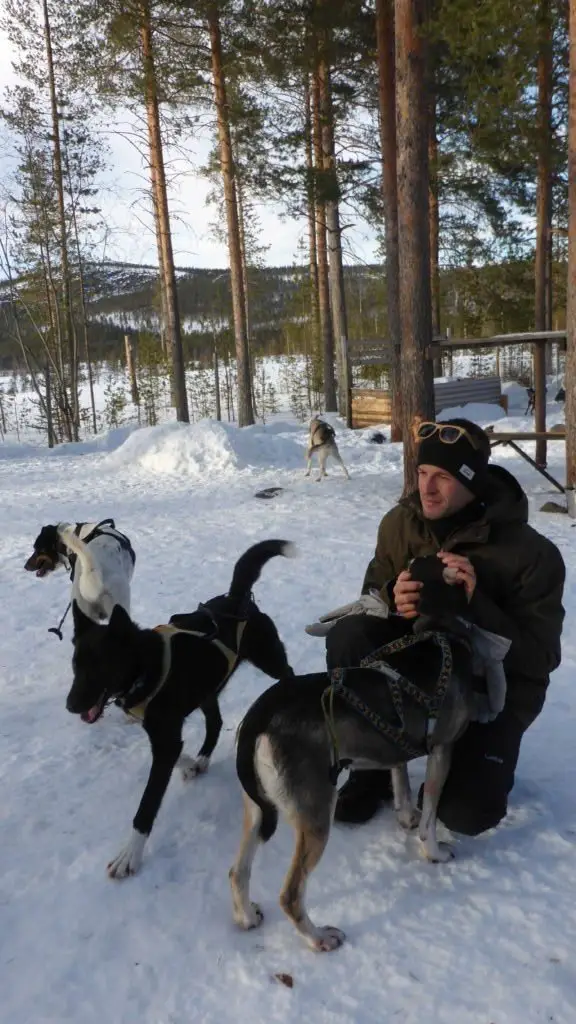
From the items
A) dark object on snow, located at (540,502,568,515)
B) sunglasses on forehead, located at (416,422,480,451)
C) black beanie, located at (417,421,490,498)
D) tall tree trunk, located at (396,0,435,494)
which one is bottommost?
dark object on snow, located at (540,502,568,515)

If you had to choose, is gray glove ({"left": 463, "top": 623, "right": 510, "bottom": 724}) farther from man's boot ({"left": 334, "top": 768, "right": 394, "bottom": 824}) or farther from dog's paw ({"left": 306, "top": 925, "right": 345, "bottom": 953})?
dog's paw ({"left": 306, "top": 925, "right": 345, "bottom": 953})

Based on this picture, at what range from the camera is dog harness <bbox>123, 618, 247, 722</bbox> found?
2646 mm

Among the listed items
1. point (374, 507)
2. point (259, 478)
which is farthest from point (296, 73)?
point (374, 507)

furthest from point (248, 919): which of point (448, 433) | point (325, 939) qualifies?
point (448, 433)

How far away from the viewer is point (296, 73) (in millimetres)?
13633

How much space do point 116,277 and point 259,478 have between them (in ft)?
65.4

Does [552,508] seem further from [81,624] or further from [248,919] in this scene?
[248,919]

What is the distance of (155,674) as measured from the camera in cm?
265

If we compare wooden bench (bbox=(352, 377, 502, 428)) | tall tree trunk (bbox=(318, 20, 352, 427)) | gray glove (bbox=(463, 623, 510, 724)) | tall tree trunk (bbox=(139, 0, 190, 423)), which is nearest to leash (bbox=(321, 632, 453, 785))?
gray glove (bbox=(463, 623, 510, 724))

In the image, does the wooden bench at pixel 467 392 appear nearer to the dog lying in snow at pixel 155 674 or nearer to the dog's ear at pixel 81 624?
the dog lying in snow at pixel 155 674

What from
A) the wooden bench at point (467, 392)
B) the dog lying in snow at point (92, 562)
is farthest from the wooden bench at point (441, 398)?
the dog lying in snow at point (92, 562)

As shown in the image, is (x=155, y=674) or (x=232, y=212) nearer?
(x=155, y=674)

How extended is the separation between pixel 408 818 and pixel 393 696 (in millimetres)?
750

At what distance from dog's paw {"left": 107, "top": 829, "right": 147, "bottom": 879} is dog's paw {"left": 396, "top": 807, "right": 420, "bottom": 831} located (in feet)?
3.35
